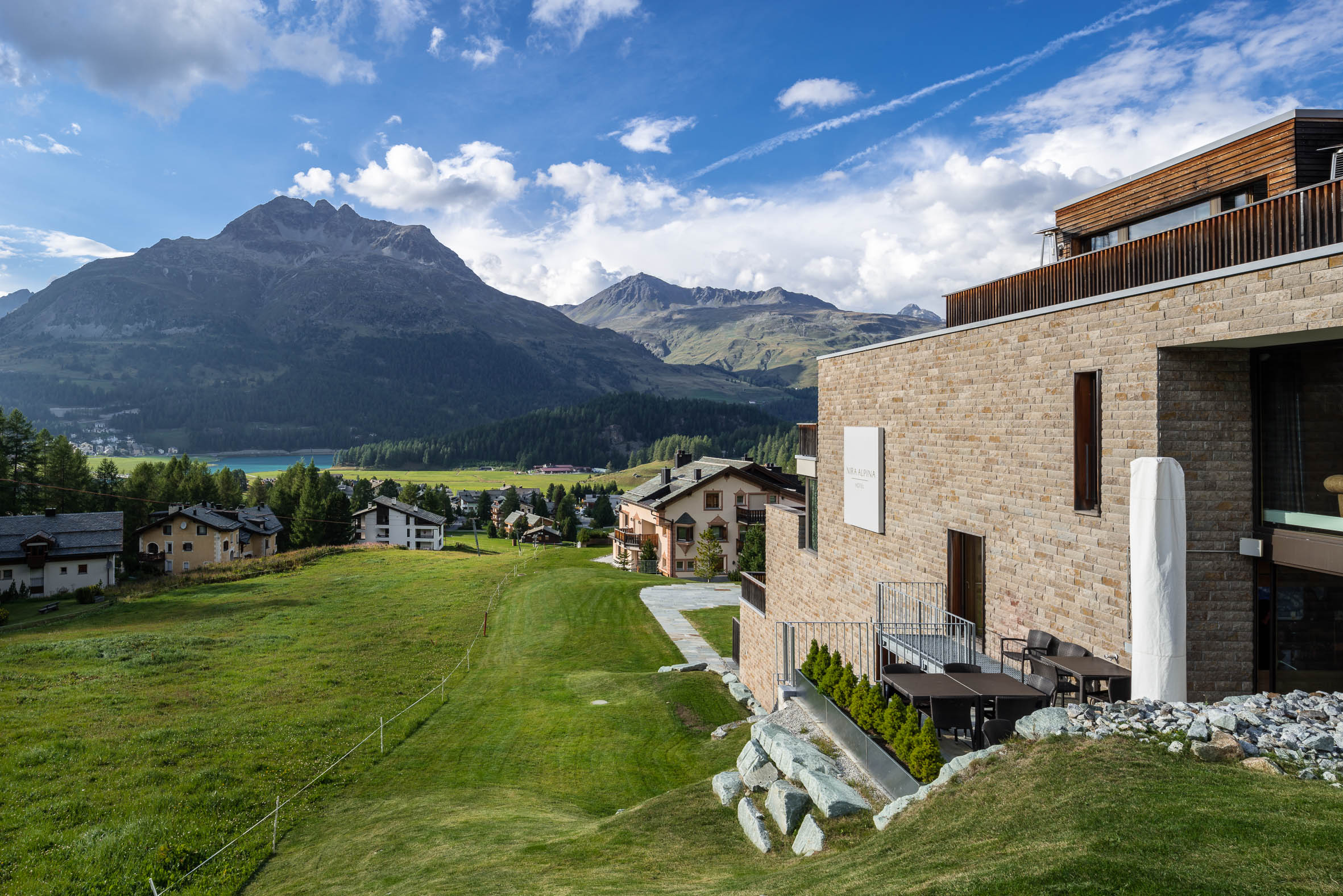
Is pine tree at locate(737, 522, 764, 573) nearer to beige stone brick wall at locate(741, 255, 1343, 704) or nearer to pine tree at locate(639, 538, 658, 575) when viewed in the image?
pine tree at locate(639, 538, 658, 575)

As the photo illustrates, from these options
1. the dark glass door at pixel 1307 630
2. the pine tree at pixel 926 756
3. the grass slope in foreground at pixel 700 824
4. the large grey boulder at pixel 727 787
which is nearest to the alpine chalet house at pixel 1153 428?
the dark glass door at pixel 1307 630

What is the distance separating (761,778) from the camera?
10.6 m

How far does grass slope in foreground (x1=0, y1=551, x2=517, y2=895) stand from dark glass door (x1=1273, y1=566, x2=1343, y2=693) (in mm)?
16593

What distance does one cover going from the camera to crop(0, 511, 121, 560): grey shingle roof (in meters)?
51.7

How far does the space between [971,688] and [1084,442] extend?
449cm

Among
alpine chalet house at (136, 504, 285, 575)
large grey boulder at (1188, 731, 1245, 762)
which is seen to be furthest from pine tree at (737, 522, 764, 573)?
alpine chalet house at (136, 504, 285, 575)

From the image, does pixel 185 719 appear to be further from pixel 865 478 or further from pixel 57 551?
pixel 57 551

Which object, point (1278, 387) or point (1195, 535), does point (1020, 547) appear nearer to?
point (1195, 535)

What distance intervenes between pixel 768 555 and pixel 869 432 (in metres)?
8.71

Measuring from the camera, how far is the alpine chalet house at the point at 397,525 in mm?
85688

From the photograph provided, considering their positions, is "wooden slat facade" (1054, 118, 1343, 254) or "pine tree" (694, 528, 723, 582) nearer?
"wooden slat facade" (1054, 118, 1343, 254)

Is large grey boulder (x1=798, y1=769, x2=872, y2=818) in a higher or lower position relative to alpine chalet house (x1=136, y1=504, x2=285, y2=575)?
higher

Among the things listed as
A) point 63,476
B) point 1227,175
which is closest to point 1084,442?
point 1227,175

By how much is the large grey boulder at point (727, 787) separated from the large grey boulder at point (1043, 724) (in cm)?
443
